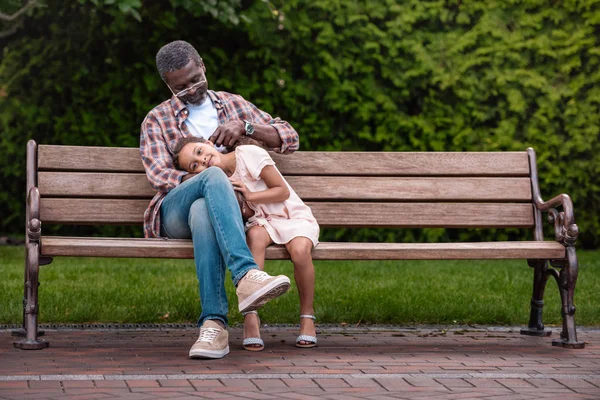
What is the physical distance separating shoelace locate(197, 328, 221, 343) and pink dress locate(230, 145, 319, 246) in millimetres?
564

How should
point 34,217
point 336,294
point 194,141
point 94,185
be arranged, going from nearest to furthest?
point 34,217
point 194,141
point 94,185
point 336,294

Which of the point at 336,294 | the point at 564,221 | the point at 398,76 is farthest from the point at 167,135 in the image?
the point at 398,76

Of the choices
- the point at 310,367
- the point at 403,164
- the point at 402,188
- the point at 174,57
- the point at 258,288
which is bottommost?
the point at 310,367

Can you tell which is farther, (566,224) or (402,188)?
(402,188)

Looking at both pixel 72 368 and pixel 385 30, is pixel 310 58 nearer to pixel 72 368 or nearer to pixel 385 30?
pixel 385 30

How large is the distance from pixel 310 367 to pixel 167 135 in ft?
4.93

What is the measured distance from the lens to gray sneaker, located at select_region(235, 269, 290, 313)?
13.8 feet

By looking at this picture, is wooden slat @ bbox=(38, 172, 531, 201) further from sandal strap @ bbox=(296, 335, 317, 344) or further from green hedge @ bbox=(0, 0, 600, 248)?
green hedge @ bbox=(0, 0, 600, 248)

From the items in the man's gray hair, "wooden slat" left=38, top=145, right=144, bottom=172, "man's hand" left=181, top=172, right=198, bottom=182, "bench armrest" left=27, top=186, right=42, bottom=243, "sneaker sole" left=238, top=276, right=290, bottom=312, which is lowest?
"sneaker sole" left=238, top=276, right=290, bottom=312

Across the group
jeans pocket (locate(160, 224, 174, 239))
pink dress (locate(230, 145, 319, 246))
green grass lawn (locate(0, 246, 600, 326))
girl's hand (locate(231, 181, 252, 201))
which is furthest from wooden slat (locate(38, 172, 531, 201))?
green grass lawn (locate(0, 246, 600, 326))

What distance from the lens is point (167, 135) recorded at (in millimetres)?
5008

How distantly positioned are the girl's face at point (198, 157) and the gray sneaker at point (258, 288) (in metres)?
0.74

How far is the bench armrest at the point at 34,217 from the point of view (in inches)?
179

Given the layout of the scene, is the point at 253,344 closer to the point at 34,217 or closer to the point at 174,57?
the point at 34,217
